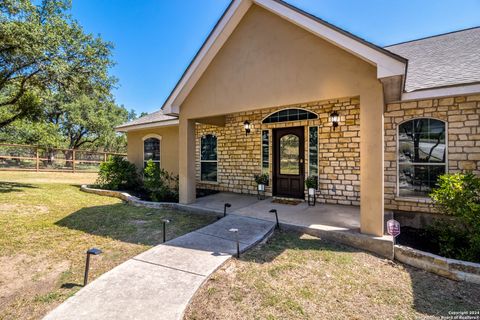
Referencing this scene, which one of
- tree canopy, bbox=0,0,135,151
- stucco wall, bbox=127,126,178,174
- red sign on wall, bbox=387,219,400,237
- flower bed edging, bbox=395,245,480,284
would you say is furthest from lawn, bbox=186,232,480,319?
tree canopy, bbox=0,0,135,151

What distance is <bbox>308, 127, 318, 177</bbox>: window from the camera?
7.08m

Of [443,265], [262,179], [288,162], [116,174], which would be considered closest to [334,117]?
[288,162]

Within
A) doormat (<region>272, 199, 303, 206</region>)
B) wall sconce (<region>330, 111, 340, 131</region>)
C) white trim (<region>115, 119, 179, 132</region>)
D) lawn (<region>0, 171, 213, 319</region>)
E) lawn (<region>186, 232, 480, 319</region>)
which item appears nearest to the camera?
lawn (<region>186, 232, 480, 319</region>)

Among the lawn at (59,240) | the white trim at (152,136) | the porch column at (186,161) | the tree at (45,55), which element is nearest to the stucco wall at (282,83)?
the porch column at (186,161)

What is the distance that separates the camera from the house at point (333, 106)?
424 cm

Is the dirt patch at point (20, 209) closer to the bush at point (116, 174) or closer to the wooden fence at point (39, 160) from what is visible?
the bush at point (116, 174)

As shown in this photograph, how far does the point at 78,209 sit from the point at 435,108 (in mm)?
9805

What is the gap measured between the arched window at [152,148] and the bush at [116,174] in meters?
0.94

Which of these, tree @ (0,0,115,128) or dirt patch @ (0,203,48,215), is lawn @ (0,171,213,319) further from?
tree @ (0,0,115,128)

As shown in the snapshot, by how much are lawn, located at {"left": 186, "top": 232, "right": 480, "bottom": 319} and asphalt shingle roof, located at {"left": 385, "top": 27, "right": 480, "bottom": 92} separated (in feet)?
13.3

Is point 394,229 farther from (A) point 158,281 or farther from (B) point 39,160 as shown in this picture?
(B) point 39,160

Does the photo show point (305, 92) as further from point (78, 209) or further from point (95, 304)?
point (78, 209)

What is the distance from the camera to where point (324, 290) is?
2.95 metres

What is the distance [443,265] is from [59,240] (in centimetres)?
656
